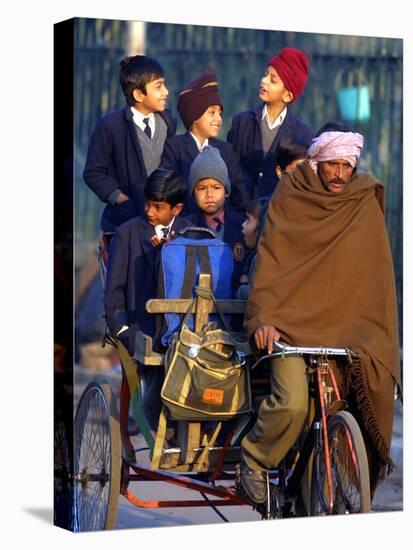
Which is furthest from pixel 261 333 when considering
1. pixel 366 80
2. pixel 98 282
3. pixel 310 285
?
pixel 366 80

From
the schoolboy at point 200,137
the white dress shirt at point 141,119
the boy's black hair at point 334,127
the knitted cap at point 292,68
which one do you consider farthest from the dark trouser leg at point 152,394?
the knitted cap at point 292,68

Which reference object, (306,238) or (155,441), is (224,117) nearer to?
(306,238)

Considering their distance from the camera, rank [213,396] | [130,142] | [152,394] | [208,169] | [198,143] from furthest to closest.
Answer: [198,143] < [130,142] < [208,169] < [152,394] < [213,396]

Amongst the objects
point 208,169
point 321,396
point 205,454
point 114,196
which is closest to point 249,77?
point 208,169

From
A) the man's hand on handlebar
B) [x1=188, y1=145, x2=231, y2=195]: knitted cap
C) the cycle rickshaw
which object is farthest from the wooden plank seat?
[x1=188, y1=145, x2=231, y2=195]: knitted cap

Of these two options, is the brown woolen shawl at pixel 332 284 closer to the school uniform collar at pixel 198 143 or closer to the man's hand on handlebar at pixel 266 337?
the man's hand on handlebar at pixel 266 337

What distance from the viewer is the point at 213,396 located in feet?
34.6

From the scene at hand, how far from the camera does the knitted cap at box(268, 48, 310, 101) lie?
37.3 ft

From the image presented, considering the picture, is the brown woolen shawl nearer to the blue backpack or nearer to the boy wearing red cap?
the blue backpack

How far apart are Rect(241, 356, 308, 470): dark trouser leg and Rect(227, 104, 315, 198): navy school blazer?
4.43 feet

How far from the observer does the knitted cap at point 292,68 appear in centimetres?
1138

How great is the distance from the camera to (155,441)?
1070 cm

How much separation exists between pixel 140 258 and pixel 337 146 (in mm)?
1285

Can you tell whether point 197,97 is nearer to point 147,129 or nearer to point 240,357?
point 147,129
